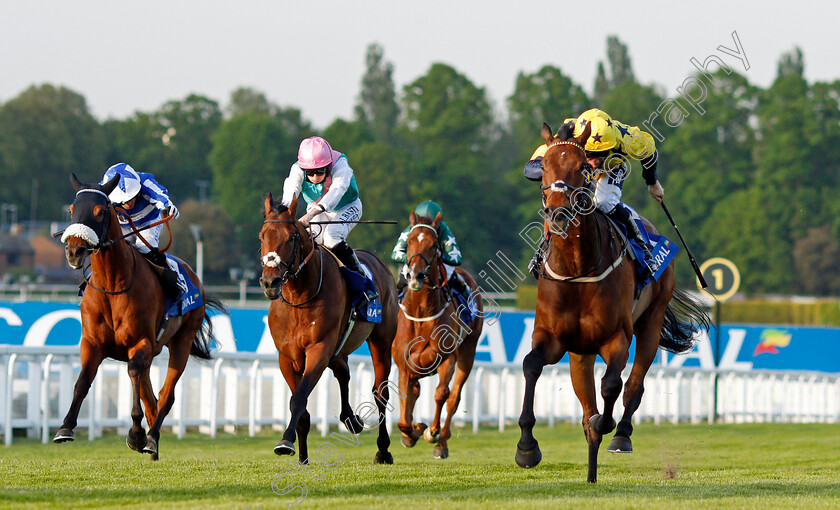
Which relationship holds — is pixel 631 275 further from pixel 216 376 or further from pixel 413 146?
pixel 413 146

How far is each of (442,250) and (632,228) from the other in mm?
2779

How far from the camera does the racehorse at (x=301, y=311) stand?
731 centimetres

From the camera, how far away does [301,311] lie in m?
7.89

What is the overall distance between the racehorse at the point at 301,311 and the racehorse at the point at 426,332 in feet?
3.40

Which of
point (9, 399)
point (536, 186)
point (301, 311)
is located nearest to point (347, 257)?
point (301, 311)

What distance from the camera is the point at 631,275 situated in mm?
7504

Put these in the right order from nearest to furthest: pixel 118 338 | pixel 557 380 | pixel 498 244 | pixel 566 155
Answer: pixel 566 155, pixel 118 338, pixel 557 380, pixel 498 244

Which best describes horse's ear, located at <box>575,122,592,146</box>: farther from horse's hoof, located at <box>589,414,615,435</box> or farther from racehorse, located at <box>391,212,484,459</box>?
racehorse, located at <box>391,212,484,459</box>

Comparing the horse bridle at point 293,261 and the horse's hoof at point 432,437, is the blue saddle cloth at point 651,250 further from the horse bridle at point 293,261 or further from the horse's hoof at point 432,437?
the horse's hoof at point 432,437

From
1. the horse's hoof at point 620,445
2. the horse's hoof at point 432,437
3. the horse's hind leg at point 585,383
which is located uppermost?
the horse's hind leg at point 585,383

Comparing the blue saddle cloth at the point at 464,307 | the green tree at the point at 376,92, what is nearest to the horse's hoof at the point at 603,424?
the blue saddle cloth at the point at 464,307

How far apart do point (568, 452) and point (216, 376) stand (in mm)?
4145

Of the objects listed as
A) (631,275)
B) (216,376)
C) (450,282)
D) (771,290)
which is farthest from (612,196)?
(771,290)

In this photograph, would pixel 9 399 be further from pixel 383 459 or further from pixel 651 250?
pixel 651 250
